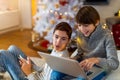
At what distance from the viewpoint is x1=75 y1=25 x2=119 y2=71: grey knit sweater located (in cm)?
134

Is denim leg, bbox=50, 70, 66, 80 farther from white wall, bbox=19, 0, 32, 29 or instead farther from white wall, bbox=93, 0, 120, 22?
white wall, bbox=19, 0, 32, 29

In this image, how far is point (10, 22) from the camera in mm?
5160

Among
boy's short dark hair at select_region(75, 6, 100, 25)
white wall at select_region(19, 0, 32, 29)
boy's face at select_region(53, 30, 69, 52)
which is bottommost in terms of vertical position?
white wall at select_region(19, 0, 32, 29)

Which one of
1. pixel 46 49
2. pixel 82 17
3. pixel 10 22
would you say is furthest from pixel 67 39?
pixel 10 22

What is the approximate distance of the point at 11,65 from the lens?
1.67 m

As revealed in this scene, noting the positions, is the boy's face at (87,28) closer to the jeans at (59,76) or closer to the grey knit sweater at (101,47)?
the grey knit sweater at (101,47)

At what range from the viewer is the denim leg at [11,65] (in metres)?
1.64

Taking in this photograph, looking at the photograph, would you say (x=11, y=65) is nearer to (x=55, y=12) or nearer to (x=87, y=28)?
(x=87, y=28)

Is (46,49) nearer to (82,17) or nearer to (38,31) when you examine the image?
(38,31)

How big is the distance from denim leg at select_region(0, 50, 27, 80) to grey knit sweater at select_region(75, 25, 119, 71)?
47cm

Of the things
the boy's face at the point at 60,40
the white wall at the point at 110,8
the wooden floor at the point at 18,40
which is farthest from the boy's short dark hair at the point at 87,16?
the white wall at the point at 110,8

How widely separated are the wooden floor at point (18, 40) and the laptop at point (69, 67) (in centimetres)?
216

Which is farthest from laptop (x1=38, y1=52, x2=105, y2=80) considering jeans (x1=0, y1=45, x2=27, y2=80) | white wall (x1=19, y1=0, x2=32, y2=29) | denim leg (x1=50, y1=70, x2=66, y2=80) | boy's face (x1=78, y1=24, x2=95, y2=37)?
white wall (x1=19, y1=0, x2=32, y2=29)

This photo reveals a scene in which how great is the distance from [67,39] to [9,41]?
10.1 ft
